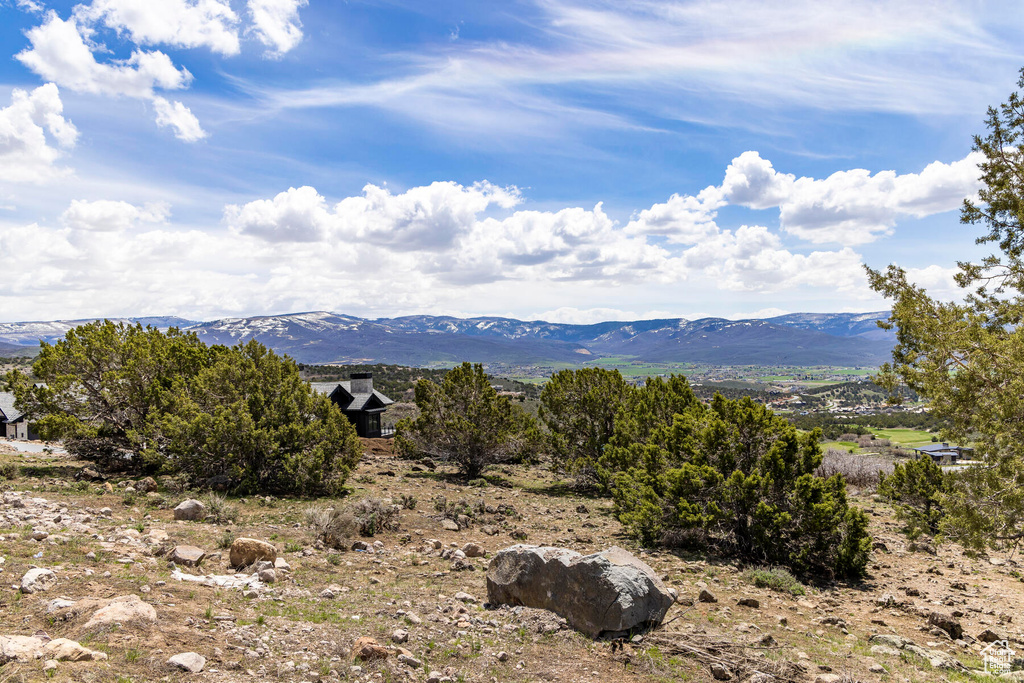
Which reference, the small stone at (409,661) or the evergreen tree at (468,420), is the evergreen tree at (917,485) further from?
the small stone at (409,661)

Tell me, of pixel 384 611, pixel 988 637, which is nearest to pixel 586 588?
pixel 384 611

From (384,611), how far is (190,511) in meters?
7.70

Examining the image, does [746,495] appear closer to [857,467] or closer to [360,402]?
[360,402]

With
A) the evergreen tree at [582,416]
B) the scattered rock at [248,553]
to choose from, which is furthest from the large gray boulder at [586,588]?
the evergreen tree at [582,416]

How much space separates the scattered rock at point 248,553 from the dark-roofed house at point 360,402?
96.4 ft

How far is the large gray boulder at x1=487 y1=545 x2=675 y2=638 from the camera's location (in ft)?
27.3

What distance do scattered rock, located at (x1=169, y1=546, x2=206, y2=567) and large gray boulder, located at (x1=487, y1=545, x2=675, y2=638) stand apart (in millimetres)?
5139

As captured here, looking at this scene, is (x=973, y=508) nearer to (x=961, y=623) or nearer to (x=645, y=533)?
(x=961, y=623)

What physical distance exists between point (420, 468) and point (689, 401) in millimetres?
14383

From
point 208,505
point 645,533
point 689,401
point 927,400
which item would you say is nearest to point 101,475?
point 208,505

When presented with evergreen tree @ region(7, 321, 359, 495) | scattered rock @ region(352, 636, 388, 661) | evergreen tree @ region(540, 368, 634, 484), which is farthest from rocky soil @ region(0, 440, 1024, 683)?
evergreen tree @ region(540, 368, 634, 484)

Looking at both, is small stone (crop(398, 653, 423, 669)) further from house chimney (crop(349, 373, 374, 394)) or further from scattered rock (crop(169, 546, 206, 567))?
house chimney (crop(349, 373, 374, 394))

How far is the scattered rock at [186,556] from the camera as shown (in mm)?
9719

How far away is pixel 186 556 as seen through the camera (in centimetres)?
977
